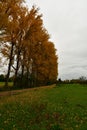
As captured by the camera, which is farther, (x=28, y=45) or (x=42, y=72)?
(x=42, y=72)

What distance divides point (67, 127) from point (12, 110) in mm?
5250

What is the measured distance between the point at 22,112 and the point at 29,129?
3.96 meters

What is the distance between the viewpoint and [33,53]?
51062 millimetres

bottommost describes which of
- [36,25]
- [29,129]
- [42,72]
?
[29,129]

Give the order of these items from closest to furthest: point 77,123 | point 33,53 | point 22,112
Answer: point 77,123, point 22,112, point 33,53

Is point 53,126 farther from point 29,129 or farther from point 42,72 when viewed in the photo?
point 42,72

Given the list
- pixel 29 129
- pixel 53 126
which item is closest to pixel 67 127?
pixel 53 126

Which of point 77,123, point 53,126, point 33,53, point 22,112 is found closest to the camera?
point 53,126

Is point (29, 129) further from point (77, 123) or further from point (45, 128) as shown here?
point (77, 123)

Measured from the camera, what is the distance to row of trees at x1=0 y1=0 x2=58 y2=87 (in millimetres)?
31556

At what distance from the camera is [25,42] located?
4359 cm

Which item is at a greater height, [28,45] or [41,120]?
[28,45]

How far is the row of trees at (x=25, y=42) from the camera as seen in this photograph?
31.6m

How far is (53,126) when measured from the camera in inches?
455
